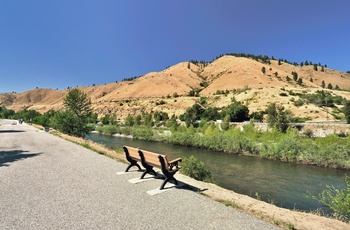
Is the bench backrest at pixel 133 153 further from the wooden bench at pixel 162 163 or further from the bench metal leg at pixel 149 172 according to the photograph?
the bench metal leg at pixel 149 172

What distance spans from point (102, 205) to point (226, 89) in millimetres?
119242

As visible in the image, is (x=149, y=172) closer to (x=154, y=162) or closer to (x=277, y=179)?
(x=154, y=162)

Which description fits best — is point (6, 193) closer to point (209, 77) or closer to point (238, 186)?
point (238, 186)

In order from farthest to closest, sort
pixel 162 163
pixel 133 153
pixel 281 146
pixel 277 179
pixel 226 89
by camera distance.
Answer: pixel 226 89 → pixel 281 146 → pixel 277 179 → pixel 133 153 → pixel 162 163

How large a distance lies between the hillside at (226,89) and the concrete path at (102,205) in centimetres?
6838

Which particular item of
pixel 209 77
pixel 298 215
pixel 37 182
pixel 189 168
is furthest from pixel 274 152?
pixel 209 77

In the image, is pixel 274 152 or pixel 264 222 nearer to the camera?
pixel 264 222

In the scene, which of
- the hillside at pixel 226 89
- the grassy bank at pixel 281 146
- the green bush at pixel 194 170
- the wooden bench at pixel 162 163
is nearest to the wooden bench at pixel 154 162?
the wooden bench at pixel 162 163

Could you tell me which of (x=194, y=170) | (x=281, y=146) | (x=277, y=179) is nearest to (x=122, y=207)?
(x=194, y=170)

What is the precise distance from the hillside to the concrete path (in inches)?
2692

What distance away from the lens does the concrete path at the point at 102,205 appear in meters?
4.82

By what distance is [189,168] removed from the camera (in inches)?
518

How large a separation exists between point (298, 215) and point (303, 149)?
2637cm

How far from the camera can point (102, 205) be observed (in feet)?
19.0
